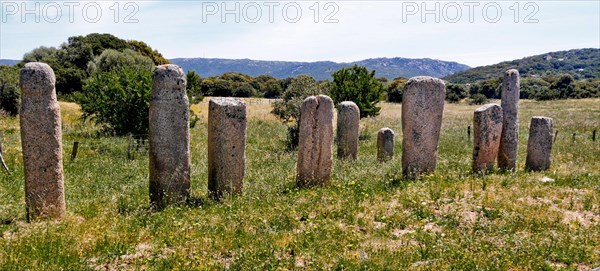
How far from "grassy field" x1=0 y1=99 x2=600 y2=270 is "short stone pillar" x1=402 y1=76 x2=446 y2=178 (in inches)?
24.5

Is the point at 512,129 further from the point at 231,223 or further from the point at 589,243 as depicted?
the point at 231,223

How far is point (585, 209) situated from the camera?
34.6 feet

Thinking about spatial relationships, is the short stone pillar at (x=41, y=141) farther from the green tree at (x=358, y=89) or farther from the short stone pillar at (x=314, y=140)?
the green tree at (x=358, y=89)

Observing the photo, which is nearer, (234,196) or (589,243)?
(589,243)

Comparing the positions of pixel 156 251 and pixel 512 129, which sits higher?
Result: pixel 512 129

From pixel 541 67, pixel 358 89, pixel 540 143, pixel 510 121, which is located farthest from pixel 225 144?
pixel 541 67

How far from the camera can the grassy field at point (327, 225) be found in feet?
23.6

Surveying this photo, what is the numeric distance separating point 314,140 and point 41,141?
6764mm

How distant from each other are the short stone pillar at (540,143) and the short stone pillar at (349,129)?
6.67 metres

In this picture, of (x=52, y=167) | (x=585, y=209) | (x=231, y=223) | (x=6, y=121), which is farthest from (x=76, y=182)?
(x=6, y=121)

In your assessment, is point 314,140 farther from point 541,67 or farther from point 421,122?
point 541,67

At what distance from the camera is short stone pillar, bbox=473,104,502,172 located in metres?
14.2

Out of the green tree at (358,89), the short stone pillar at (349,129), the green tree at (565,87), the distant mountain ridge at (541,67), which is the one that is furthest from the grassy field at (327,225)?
the distant mountain ridge at (541,67)

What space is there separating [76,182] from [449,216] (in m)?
10.8
